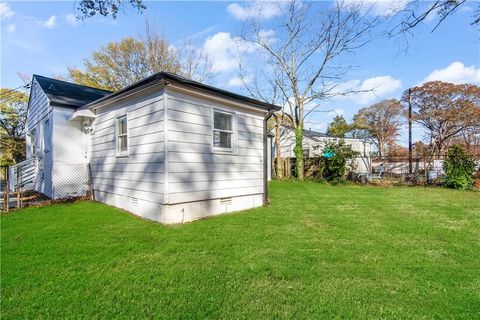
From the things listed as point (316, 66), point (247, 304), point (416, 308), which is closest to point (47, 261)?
point (247, 304)

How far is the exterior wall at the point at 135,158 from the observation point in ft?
18.0

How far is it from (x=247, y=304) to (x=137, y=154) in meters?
4.68

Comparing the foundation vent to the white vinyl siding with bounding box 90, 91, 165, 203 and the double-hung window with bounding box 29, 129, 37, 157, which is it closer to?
the white vinyl siding with bounding box 90, 91, 165, 203

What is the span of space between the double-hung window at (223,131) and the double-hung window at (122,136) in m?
2.37

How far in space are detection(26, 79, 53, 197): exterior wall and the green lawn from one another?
142 inches

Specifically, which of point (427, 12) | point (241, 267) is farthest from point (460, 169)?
point (241, 267)

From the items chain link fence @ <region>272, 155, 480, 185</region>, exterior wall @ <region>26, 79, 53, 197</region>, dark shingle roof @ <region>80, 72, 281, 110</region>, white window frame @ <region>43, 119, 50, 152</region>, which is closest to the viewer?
dark shingle roof @ <region>80, 72, 281, 110</region>

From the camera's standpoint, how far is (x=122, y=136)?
6.90 m

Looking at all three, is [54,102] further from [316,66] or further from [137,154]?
[316,66]

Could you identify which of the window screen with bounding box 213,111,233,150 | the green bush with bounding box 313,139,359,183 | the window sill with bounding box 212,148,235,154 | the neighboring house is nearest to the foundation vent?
the neighboring house

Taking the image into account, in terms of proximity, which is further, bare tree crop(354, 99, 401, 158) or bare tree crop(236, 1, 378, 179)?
bare tree crop(354, 99, 401, 158)

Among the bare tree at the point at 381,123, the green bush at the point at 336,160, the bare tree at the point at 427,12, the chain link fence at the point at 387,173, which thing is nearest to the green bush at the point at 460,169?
the chain link fence at the point at 387,173

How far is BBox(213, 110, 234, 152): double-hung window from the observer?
6.43 m

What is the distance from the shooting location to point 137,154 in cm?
612
